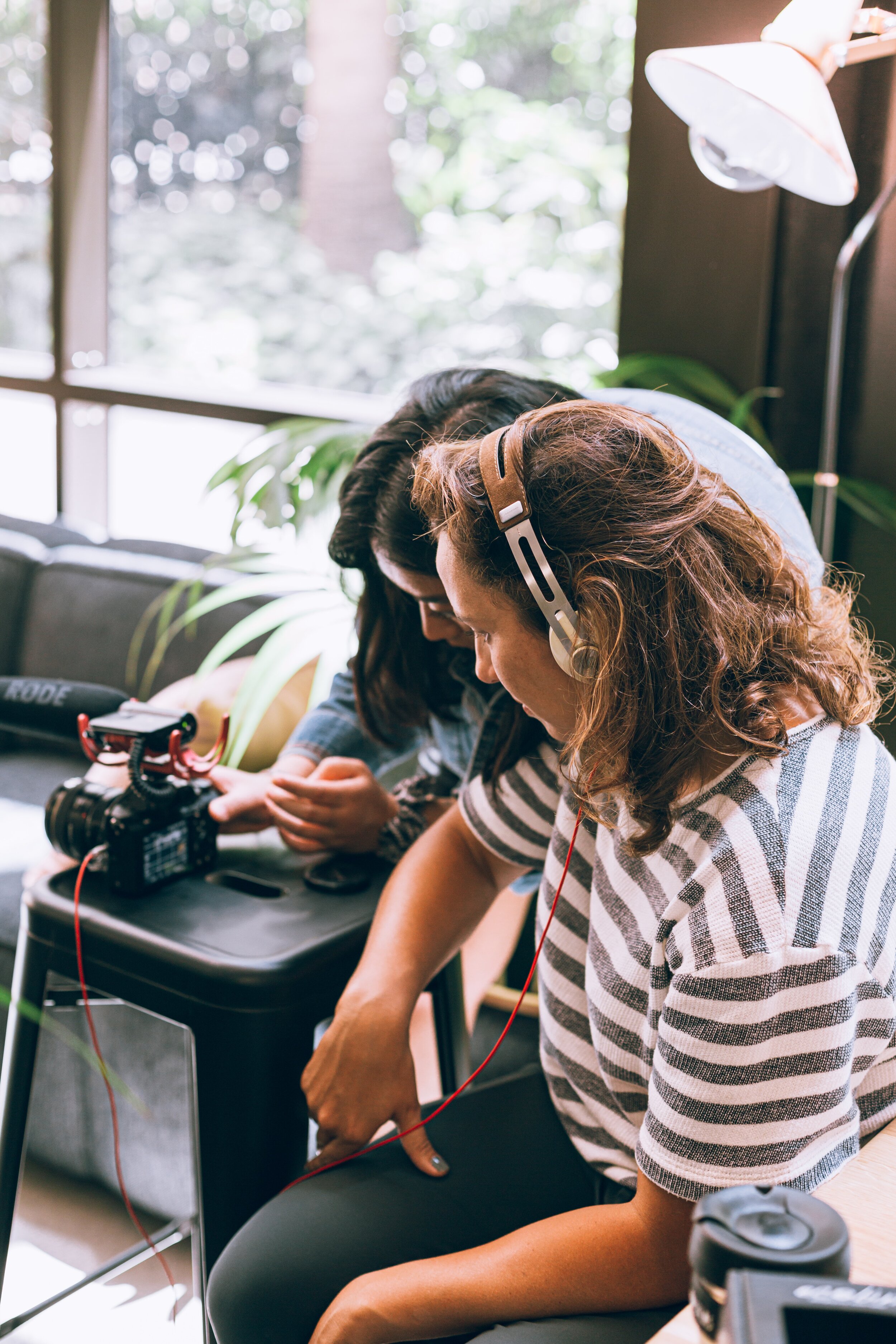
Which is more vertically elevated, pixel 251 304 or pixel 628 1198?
pixel 251 304

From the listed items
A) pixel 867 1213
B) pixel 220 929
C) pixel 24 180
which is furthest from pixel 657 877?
pixel 24 180

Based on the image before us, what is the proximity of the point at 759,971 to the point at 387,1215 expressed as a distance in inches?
17.1

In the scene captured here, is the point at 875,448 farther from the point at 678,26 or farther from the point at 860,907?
the point at 860,907

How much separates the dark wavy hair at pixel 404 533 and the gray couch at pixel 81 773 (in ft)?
1.28

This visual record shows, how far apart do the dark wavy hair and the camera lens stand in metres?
0.29

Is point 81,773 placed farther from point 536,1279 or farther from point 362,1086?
point 536,1279

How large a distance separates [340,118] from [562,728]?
7.65ft

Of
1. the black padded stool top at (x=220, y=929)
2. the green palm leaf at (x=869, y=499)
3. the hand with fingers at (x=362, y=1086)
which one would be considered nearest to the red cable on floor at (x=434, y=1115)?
the hand with fingers at (x=362, y=1086)

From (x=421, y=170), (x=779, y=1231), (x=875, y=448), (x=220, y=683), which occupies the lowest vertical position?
(x=220, y=683)

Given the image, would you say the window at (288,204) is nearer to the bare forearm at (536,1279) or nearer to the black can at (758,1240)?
the bare forearm at (536,1279)

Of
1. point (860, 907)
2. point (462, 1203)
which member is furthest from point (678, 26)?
point (462, 1203)

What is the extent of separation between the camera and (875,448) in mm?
1747

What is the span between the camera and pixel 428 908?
1.11 metres

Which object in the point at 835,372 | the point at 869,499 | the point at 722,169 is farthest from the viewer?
the point at 869,499
